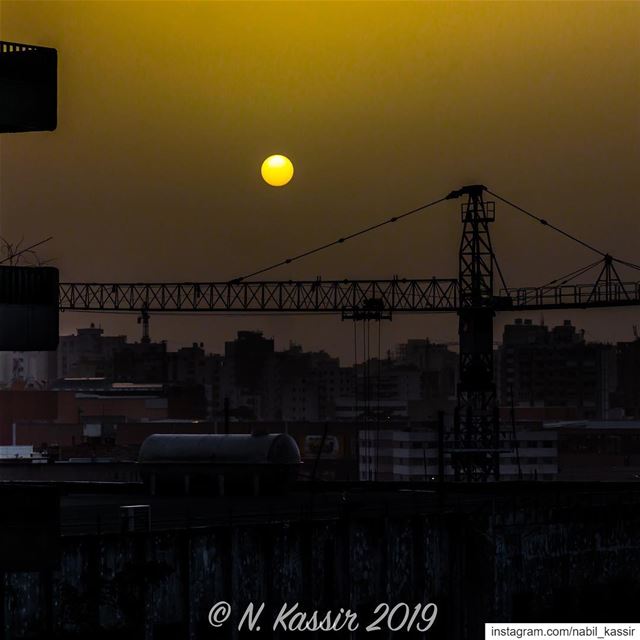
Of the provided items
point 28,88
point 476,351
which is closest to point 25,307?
point 28,88

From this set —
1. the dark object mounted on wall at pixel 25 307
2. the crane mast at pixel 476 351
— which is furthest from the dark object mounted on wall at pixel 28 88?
the crane mast at pixel 476 351

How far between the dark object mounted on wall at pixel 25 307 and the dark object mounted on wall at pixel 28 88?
422cm

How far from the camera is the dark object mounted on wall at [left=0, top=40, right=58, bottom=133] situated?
43156 millimetres

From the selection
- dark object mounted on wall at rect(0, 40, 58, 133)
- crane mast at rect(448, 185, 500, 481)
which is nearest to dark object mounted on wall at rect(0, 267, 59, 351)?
dark object mounted on wall at rect(0, 40, 58, 133)

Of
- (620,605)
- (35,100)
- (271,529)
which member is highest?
(35,100)

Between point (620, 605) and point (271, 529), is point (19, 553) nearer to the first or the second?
point (271, 529)

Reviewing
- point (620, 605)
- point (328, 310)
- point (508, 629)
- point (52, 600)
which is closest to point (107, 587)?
point (52, 600)

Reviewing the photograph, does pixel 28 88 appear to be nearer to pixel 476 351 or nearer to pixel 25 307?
pixel 25 307

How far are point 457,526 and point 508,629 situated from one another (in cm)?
432

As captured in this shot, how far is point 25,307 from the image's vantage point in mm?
44906

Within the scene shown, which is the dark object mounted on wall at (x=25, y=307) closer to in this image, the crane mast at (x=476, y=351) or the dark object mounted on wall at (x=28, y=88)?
the dark object mounted on wall at (x=28, y=88)

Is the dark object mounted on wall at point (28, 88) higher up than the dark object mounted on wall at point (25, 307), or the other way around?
the dark object mounted on wall at point (28, 88)

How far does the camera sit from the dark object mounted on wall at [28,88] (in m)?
43.2

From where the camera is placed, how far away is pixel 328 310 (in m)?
177
